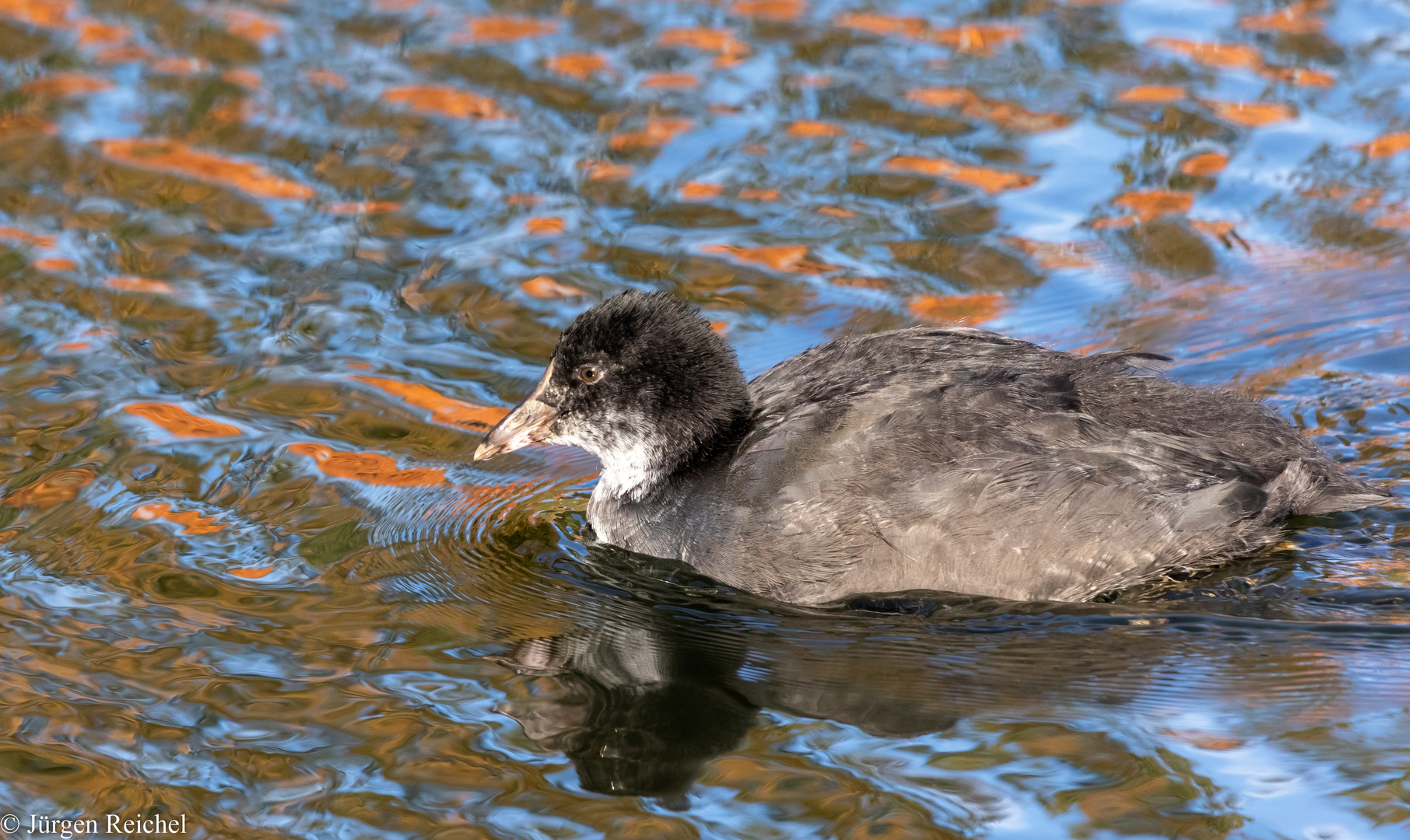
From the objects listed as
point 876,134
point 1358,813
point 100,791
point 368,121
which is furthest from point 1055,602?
point 368,121

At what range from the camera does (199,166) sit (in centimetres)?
923

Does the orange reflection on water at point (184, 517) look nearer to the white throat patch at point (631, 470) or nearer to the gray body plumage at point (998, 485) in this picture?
the white throat patch at point (631, 470)

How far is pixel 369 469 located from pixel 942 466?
2.51 m

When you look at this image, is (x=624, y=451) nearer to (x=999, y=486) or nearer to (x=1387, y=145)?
(x=999, y=486)

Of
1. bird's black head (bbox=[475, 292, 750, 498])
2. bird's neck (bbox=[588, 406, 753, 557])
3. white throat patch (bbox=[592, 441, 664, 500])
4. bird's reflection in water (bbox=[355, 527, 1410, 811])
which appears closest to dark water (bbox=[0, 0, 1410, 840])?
bird's reflection in water (bbox=[355, 527, 1410, 811])

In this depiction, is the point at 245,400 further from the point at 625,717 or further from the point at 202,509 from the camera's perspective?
the point at 625,717

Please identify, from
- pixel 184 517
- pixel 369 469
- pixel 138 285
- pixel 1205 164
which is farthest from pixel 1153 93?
pixel 184 517

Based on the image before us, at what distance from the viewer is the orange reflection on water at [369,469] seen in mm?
6570

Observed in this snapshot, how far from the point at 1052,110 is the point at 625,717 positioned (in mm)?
5834

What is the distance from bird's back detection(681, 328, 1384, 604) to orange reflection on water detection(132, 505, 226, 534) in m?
1.92

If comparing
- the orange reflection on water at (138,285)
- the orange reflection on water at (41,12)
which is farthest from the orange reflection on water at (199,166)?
the orange reflection on water at (41,12)

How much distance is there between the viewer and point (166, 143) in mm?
9422

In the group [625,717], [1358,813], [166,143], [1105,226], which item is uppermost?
[1105,226]

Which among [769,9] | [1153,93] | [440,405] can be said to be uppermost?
[769,9]
